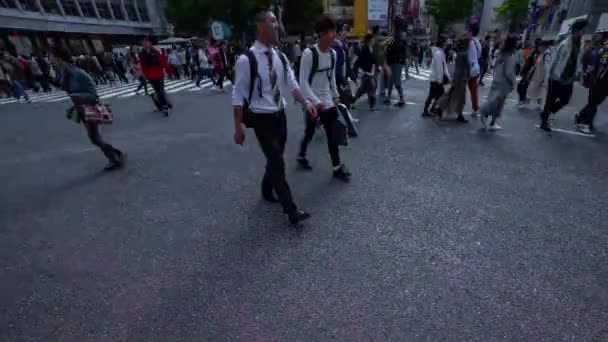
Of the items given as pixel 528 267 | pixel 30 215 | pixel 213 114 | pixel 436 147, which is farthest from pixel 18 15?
pixel 528 267

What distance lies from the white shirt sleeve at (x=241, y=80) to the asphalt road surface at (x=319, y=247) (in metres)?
1.33

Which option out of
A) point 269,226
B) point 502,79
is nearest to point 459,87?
point 502,79

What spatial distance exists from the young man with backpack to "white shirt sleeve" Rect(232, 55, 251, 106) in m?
1.23

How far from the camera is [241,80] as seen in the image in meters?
2.90

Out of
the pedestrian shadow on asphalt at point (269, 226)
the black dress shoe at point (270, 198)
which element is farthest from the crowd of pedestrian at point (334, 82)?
the pedestrian shadow on asphalt at point (269, 226)

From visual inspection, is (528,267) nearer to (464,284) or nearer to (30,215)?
(464,284)

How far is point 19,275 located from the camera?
2.83 meters

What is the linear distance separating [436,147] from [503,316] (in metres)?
3.89

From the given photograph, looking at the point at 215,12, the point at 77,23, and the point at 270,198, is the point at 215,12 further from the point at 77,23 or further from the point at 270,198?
the point at 270,198

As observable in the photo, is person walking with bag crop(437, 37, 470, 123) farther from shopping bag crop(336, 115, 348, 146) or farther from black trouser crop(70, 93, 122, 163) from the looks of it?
black trouser crop(70, 93, 122, 163)

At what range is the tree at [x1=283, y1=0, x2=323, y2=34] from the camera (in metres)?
42.1

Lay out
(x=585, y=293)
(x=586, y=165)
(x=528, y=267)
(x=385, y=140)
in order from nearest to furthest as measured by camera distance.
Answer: (x=585, y=293) < (x=528, y=267) < (x=586, y=165) < (x=385, y=140)

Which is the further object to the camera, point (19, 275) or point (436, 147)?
point (436, 147)

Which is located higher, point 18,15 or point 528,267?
point 18,15
